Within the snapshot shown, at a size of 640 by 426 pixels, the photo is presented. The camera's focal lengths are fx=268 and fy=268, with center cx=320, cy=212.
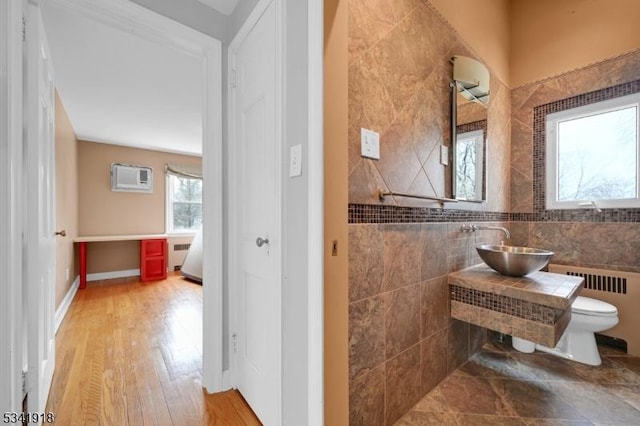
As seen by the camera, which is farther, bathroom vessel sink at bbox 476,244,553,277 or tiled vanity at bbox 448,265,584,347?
bathroom vessel sink at bbox 476,244,553,277

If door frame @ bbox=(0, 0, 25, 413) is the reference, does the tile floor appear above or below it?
below

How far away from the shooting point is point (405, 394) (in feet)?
4.65

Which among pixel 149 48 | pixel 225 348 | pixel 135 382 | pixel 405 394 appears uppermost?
pixel 149 48

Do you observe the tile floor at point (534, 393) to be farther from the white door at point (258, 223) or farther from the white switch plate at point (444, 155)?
the white switch plate at point (444, 155)

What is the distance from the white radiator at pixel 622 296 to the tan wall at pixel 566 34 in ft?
5.55

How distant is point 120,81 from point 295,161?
8.41ft

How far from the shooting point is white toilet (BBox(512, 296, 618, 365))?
1.79 metres

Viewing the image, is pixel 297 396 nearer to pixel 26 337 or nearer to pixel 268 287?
pixel 268 287

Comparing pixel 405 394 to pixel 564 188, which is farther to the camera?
pixel 564 188

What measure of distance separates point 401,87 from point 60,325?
3607 millimetres

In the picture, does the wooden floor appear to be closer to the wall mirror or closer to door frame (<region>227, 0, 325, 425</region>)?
door frame (<region>227, 0, 325, 425</region>)

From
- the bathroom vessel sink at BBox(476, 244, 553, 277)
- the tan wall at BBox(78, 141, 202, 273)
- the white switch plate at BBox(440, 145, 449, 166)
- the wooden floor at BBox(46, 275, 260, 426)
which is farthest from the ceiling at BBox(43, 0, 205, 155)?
the bathroom vessel sink at BBox(476, 244, 553, 277)

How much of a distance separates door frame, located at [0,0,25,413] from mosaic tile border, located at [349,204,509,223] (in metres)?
1.37

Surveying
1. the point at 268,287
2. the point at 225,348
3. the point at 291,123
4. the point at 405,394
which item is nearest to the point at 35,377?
the point at 225,348
